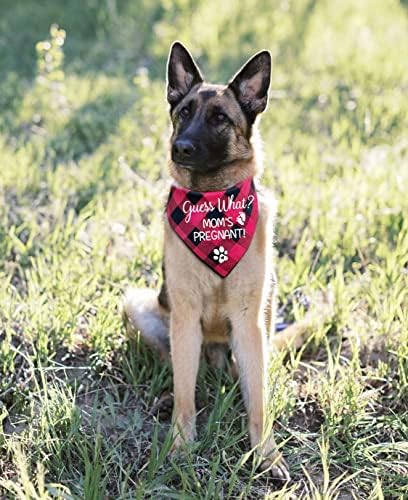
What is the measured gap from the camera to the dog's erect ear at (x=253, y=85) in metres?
3.12

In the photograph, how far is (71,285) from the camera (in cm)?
368

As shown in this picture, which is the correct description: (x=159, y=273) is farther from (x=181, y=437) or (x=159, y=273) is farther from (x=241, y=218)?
(x=181, y=437)

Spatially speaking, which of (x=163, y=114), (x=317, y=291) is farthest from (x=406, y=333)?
(x=163, y=114)

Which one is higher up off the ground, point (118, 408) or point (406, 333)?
point (406, 333)

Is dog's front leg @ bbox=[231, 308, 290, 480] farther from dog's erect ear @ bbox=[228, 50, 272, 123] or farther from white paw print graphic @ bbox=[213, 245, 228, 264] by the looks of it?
dog's erect ear @ bbox=[228, 50, 272, 123]

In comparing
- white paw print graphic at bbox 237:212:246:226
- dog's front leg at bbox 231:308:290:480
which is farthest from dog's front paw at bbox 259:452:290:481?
white paw print graphic at bbox 237:212:246:226

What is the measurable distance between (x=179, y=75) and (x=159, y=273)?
3.97 feet

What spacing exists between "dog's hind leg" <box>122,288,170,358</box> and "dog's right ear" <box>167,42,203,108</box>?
2.93ft

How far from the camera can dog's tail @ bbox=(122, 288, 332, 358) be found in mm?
3357

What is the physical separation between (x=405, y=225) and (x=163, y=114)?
2700 mm

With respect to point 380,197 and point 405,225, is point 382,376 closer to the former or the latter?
point 405,225

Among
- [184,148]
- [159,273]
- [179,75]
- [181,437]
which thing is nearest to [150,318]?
[159,273]

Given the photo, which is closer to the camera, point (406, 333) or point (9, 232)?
point (406, 333)

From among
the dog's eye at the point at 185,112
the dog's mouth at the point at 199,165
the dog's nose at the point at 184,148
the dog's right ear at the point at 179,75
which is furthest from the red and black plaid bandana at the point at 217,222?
the dog's right ear at the point at 179,75
